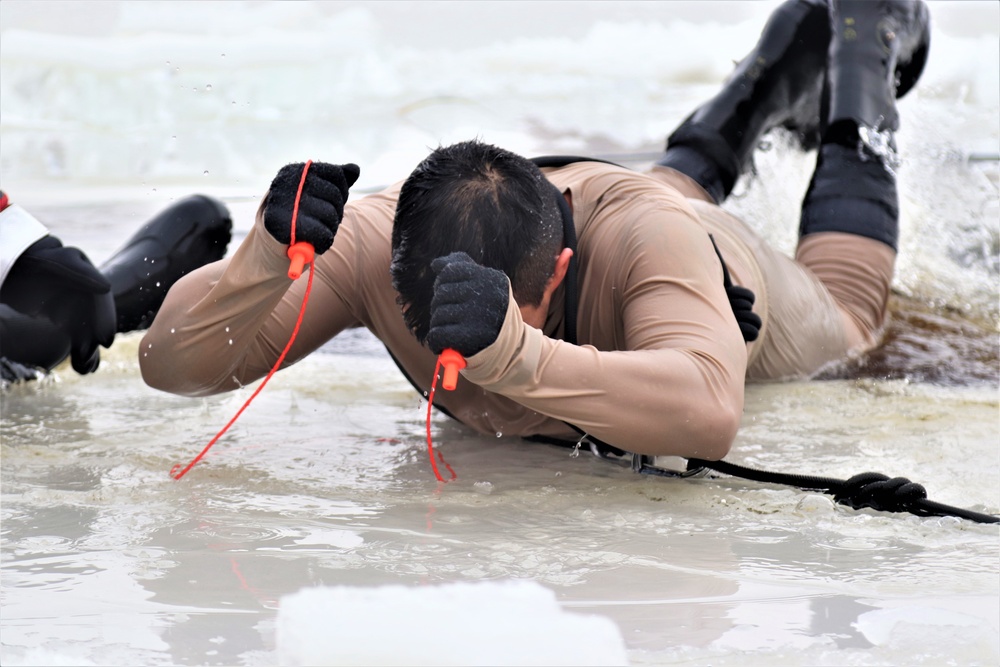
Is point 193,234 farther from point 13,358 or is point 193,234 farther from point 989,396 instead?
point 989,396

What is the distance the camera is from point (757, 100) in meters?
2.97

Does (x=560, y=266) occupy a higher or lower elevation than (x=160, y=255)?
higher

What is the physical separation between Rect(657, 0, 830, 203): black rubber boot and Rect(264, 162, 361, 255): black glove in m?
1.49

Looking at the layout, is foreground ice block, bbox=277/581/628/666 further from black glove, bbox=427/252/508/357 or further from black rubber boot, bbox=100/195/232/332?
black rubber boot, bbox=100/195/232/332

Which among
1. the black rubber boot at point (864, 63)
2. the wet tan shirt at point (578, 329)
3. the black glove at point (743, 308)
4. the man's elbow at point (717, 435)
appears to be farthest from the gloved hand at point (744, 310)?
the black rubber boot at point (864, 63)

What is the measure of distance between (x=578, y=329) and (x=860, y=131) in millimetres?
1409

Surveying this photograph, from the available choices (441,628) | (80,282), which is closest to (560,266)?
(441,628)

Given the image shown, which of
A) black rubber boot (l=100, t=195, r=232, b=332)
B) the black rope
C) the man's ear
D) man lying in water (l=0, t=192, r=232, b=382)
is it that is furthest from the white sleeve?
the black rope

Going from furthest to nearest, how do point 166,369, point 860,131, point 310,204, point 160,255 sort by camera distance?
1. point 860,131
2. point 160,255
3. point 166,369
4. point 310,204

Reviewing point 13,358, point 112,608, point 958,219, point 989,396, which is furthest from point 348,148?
point 112,608

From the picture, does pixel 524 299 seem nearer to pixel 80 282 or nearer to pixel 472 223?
pixel 472 223

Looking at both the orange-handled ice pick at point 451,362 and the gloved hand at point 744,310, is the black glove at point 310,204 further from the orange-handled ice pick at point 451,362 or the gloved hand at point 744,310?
the gloved hand at point 744,310

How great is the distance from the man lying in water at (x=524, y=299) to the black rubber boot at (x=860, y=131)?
437 millimetres

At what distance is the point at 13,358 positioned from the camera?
235 centimetres
